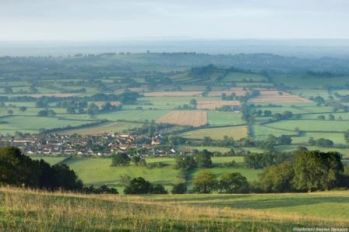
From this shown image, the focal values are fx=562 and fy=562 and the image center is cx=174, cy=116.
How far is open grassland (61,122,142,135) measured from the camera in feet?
252

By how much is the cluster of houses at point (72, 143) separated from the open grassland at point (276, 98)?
49.9m

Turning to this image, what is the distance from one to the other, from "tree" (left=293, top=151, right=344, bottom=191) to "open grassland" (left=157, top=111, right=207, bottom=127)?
46965mm

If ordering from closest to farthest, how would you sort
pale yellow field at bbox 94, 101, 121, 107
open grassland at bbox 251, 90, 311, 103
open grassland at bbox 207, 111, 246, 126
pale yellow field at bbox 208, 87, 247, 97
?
open grassland at bbox 207, 111, 246, 126 < pale yellow field at bbox 94, 101, 121, 107 < open grassland at bbox 251, 90, 311, 103 < pale yellow field at bbox 208, 87, 247, 97

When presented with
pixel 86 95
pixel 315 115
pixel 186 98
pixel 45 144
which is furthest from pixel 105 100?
pixel 45 144

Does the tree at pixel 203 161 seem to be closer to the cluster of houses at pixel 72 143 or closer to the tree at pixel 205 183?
the tree at pixel 205 183

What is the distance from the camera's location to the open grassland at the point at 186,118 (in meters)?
87.5

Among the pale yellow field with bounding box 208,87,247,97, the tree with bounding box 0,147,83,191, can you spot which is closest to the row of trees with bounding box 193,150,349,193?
the tree with bounding box 0,147,83,191

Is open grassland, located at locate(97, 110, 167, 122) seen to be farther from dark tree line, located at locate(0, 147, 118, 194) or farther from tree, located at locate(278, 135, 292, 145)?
dark tree line, located at locate(0, 147, 118, 194)

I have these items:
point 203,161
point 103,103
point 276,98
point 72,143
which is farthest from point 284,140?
point 276,98

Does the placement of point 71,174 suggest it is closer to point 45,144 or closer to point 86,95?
point 45,144

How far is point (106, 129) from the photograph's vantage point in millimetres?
80188

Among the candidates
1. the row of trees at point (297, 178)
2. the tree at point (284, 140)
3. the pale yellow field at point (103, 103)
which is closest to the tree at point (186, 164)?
the row of trees at point (297, 178)

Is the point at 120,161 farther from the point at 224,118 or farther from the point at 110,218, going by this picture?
the point at 224,118

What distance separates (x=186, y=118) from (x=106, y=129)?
57.7ft
